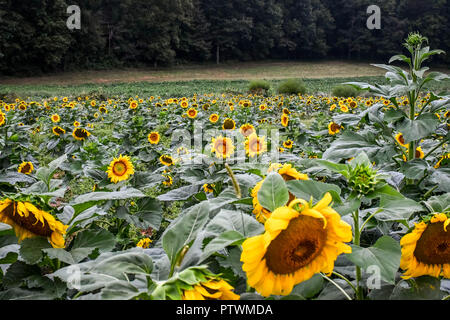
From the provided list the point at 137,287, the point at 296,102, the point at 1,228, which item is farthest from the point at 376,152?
the point at 296,102

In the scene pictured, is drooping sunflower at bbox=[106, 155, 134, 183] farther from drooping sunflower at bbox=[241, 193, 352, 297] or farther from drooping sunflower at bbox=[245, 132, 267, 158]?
drooping sunflower at bbox=[241, 193, 352, 297]

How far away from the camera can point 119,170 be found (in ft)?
7.00

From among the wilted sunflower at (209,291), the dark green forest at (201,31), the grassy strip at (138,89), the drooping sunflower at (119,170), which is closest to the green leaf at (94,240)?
the wilted sunflower at (209,291)

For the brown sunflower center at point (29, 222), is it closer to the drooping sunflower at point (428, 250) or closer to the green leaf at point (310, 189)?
the green leaf at point (310, 189)

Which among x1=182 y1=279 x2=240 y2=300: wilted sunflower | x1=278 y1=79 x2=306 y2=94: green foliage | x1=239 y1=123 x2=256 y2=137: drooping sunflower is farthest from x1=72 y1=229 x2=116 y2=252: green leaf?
x1=278 y1=79 x2=306 y2=94: green foliage

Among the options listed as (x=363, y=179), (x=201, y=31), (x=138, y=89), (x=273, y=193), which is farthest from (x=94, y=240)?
(x=201, y=31)

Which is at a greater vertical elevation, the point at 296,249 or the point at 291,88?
the point at 291,88

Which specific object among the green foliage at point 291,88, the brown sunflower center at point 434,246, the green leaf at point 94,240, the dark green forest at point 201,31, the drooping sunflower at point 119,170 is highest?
the dark green forest at point 201,31

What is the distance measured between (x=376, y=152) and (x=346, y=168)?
92 cm

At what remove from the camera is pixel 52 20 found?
28469 millimetres

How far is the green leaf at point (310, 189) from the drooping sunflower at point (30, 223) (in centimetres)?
52

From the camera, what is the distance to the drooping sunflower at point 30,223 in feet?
2.47

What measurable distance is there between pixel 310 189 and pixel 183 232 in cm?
26

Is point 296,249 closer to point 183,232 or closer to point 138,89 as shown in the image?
point 183,232
